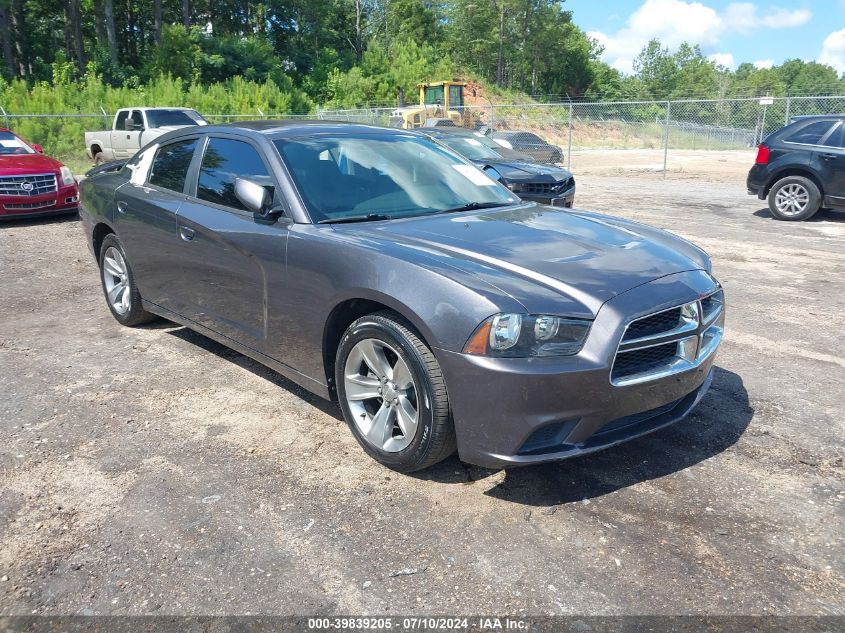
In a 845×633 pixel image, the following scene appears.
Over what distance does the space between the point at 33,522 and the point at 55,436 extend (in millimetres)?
892

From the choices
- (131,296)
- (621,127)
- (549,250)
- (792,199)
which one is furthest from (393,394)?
(621,127)

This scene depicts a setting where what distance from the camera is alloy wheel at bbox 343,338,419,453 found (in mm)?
3133

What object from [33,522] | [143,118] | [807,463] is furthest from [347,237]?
[143,118]

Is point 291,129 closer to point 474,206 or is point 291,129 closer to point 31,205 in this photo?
point 474,206

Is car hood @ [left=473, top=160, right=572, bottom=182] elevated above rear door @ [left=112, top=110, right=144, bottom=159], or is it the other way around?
rear door @ [left=112, top=110, right=144, bottom=159]

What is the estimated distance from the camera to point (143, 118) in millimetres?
18094

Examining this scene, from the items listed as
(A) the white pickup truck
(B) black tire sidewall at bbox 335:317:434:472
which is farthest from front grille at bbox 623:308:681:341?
(A) the white pickup truck

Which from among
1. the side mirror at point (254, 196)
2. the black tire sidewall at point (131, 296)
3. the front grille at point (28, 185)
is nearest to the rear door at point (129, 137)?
the front grille at point (28, 185)

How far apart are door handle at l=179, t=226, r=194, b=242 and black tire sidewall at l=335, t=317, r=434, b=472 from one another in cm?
153

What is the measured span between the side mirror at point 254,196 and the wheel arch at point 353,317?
74 cm

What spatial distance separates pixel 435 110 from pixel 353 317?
104ft

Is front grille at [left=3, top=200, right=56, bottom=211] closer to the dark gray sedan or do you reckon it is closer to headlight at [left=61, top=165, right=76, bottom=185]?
headlight at [left=61, top=165, right=76, bottom=185]

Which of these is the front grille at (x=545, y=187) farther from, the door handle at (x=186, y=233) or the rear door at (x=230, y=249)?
the door handle at (x=186, y=233)

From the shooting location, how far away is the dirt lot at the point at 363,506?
248 cm
